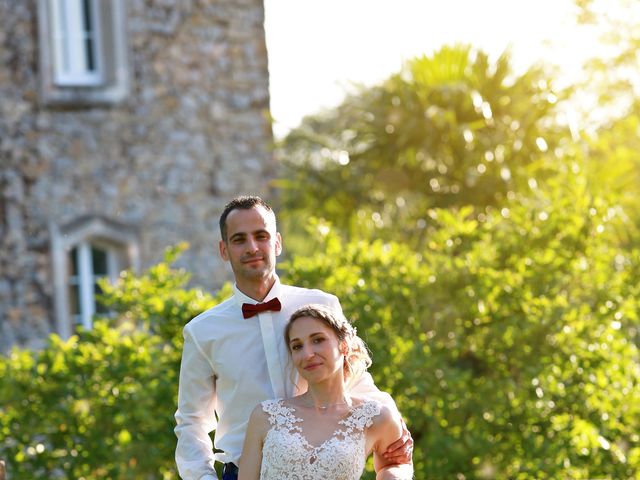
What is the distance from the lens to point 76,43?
13977 mm

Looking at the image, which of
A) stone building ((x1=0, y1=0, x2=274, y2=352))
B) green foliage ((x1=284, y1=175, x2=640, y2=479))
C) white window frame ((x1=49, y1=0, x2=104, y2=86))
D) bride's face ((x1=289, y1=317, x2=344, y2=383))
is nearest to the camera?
bride's face ((x1=289, y1=317, x2=344, y2=383))

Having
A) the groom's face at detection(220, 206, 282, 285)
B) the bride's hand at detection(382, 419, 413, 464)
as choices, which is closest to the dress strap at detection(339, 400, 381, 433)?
the bride's hand at detection(382, 419, 413, 464)

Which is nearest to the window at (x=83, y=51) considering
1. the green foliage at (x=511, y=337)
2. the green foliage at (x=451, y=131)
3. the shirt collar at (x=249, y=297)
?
the green foliage at (x=451, y=131)

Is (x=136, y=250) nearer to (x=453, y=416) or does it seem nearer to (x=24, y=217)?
(x=24, y=217)

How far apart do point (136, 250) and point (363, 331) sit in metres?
6.28

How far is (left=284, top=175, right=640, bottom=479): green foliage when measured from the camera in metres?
7.81

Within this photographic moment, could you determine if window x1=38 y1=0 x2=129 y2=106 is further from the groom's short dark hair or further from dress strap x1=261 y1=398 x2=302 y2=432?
dress strap x1=261 y1=398 x2=302 y2=432

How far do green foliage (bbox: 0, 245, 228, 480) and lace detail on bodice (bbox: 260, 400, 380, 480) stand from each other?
2966 millimetres

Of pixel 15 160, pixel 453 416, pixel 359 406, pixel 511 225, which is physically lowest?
Result: pixel 453 416

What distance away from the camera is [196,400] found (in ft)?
16.2

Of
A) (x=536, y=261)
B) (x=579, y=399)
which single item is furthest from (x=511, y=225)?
(x=579, y=399)

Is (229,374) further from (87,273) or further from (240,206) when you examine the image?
(87,273)

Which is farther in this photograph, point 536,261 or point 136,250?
point 136,250

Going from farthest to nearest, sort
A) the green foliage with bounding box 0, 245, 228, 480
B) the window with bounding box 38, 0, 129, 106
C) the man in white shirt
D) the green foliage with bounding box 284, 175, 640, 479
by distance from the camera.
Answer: the window with bounding box 38, 0, 129, 106
the green foliage with bounding box 284, 175, 640, 479
the green foliage with bounding box 0, 245, 228, 480
the man in white shirt
